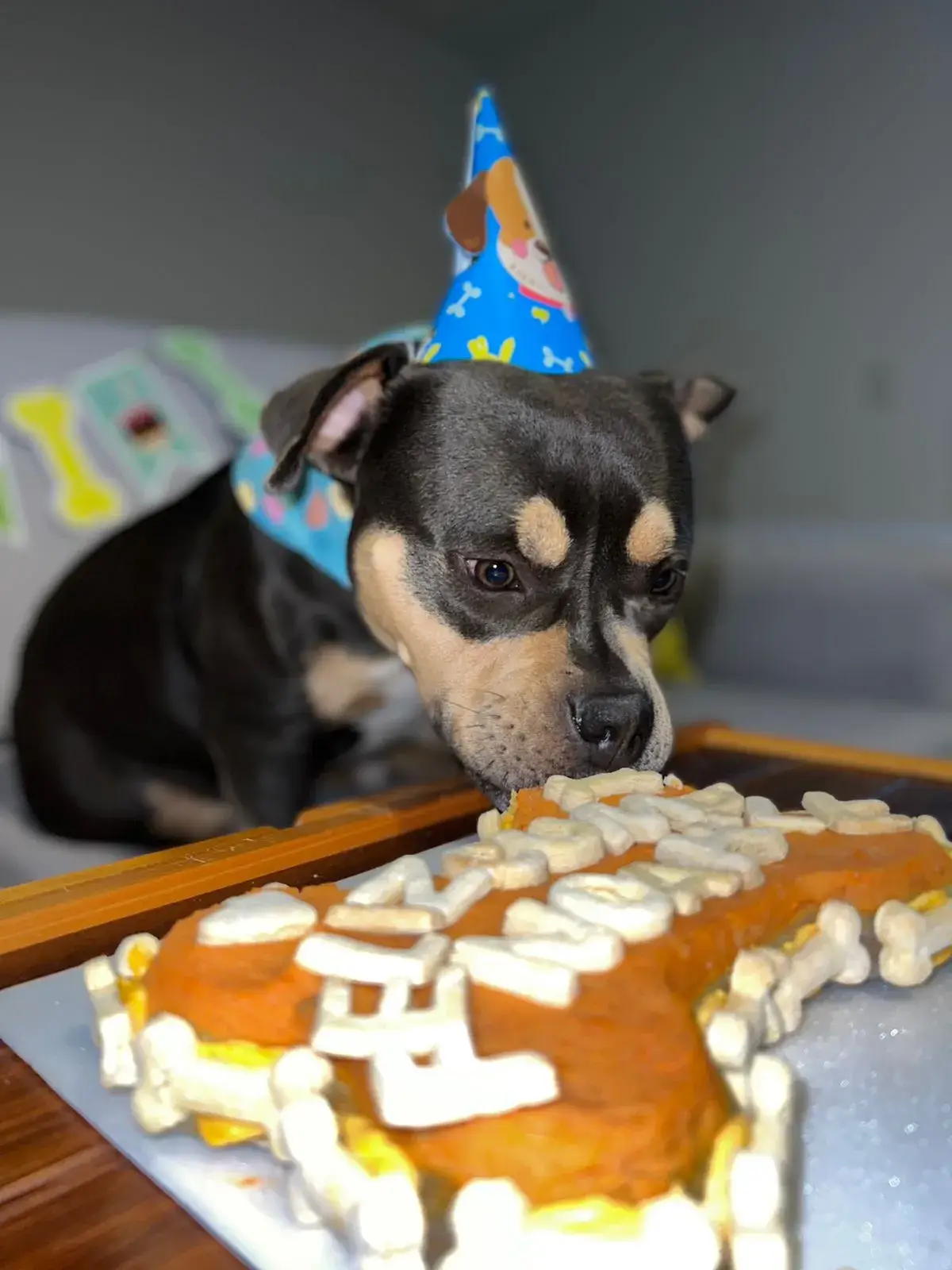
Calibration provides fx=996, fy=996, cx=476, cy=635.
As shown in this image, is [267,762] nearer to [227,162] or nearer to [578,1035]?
[578,1035]

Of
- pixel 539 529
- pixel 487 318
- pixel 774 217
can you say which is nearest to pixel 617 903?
pixel 539 529

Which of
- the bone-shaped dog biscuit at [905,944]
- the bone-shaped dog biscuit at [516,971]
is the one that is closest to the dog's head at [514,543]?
the bone-shaped dog biscuit at [905,944]

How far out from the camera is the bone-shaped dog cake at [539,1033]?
38 centimetres

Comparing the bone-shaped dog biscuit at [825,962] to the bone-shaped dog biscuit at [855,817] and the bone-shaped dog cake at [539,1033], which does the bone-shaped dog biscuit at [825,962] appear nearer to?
the bone-shaped dog cake at [539,1033]

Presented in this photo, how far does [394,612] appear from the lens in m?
1.11

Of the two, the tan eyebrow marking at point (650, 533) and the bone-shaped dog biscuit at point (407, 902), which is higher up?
the tan eyebrow marking at point (650, 533)

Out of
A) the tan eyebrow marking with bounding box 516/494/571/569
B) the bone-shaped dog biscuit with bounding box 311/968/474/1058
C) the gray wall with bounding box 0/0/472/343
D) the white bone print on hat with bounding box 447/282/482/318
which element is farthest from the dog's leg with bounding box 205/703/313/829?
the gray wall with bounding box 0/0/472/343

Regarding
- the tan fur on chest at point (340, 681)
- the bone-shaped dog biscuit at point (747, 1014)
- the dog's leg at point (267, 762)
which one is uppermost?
the bone-shaped dog biscuit at point (747, 1014)

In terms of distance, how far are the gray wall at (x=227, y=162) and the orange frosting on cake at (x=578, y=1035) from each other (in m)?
1.98

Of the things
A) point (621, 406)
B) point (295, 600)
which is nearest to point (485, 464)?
point (621, 406)

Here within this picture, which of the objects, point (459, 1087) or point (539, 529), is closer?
point (459, 1087)

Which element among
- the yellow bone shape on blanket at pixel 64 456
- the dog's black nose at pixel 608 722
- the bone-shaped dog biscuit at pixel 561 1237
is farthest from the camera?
the yellow bone shape on blanket at pixel 64 456

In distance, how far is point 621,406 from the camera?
1.13m

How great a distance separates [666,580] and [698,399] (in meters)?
0.34
